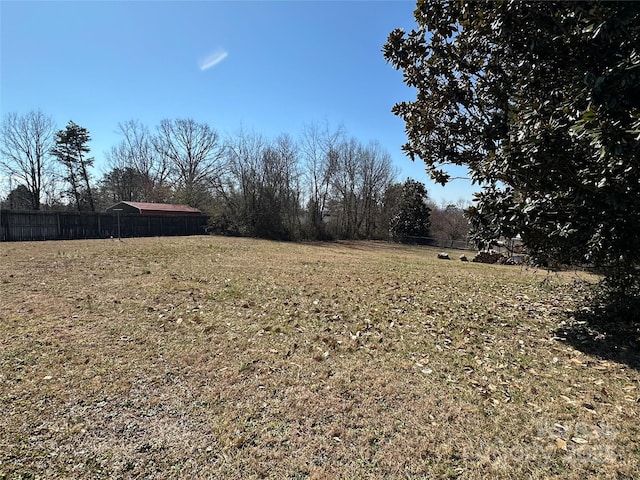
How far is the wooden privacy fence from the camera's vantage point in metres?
15.5

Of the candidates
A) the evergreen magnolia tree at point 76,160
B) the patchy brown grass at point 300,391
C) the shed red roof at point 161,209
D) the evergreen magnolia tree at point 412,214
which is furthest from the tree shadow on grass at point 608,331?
the evergreen magnolia tree at point 76,160

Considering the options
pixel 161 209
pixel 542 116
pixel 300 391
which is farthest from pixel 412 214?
pixel 300 391

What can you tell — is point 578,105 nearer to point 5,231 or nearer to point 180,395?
point 180,395

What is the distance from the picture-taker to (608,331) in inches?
159

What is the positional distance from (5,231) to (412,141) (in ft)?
61.0

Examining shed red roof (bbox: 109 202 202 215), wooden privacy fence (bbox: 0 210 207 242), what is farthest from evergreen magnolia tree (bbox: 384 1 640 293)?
shed red roof (bbox: 109 202 202 215)

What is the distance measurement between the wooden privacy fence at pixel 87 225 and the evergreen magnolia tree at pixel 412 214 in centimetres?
1584

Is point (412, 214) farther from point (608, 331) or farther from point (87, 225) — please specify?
point (608, 331)

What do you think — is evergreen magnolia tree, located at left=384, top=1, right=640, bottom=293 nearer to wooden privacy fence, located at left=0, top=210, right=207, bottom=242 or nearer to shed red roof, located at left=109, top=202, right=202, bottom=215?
wooden privacy fence, located at left=0, top=210, right=207, bottom=242

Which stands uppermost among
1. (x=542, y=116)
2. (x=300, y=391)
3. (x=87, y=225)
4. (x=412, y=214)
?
(x=412, y=214)

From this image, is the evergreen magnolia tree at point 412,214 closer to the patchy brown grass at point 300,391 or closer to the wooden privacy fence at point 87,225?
the wooden privacy fence at point 87,225

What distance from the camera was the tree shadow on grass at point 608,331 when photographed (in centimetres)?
351

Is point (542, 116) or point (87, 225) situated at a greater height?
point (542, 116)

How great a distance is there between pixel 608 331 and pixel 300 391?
3837mm
